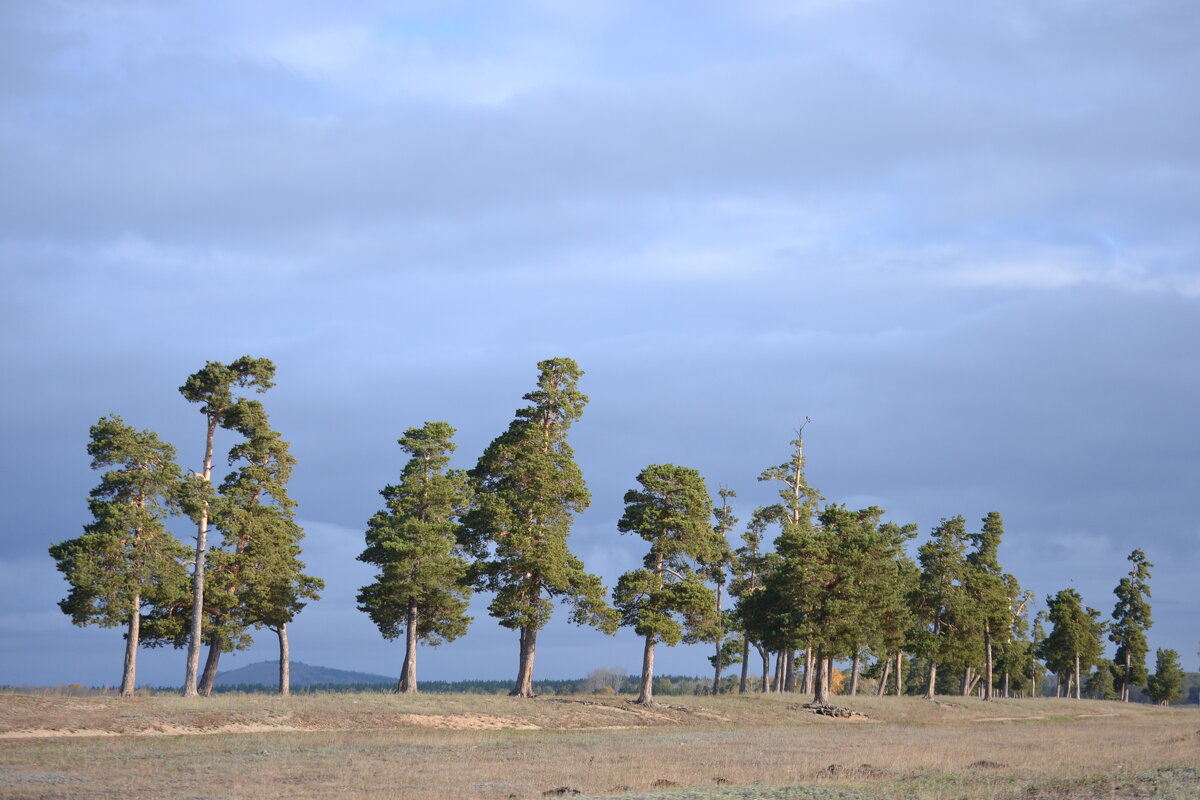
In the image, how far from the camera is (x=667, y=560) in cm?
6097

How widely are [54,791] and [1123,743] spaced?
40.9 meters

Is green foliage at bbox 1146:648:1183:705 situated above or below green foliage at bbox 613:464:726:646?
below

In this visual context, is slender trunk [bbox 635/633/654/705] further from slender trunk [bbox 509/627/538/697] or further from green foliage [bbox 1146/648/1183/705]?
green foliage [bbox 1146/648/1183/705]

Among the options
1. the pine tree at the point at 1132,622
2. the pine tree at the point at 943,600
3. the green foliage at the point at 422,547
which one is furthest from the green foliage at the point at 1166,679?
the green foliage at the point at 422,547

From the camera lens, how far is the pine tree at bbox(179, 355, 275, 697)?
51.4 metres

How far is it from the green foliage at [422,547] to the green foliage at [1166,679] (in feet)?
384

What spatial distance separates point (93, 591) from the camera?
50.8 meters

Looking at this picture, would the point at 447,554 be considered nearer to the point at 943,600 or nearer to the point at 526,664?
the point at 526,664

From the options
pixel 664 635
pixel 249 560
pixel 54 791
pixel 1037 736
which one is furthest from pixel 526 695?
pixel 54 791

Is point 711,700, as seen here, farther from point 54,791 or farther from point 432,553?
point 54,791

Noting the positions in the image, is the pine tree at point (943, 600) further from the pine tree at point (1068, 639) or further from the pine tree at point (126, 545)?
the pine tree at point (126, 545)

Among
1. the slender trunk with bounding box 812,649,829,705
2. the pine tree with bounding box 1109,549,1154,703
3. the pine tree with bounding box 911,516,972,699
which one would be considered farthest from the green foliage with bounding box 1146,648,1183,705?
the slender trunk with bounding box 812,649,829,705

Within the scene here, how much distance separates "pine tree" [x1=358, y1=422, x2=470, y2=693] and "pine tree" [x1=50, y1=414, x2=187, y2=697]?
10.8m

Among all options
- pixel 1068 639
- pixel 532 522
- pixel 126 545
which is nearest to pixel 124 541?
pixel 126 545
